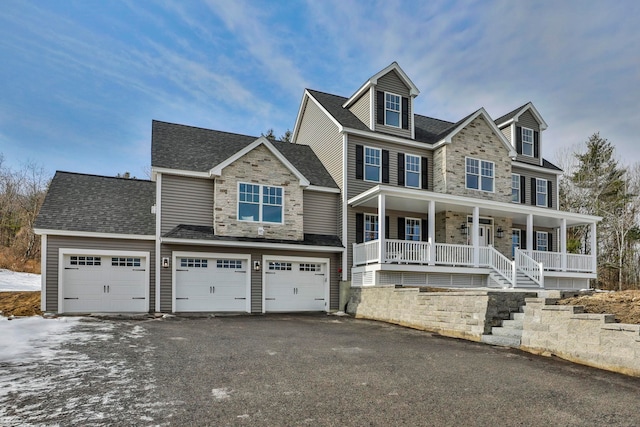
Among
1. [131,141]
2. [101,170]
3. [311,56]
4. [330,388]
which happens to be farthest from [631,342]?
[101,170]

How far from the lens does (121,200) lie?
15469 mm

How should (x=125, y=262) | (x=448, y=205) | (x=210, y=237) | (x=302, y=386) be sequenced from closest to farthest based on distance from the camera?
(x=302, y=386)
(x=125, y=262)
(x=210, y=237)
(x=448, y=205)

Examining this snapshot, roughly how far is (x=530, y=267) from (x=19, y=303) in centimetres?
1866

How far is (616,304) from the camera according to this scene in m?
8.15

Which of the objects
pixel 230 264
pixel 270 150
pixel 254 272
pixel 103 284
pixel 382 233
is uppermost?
pixel 270 150

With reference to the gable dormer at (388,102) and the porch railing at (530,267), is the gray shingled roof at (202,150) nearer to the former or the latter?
the gable dormer at (388,102)

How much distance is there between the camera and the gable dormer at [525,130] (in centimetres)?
2077

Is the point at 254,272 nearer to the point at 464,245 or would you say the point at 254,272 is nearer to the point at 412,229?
the point at 412,229

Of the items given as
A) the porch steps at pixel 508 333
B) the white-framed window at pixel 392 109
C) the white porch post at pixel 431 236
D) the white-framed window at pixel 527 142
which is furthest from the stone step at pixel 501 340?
the white-framed window at pixel 527 142

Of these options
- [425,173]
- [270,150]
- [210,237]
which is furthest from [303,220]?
[425,173]

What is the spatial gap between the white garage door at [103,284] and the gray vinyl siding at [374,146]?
830 cm

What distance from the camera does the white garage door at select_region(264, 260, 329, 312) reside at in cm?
1582

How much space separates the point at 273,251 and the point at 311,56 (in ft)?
26.7

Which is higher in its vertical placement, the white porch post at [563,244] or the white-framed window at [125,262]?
the white porch post at [563,244]
